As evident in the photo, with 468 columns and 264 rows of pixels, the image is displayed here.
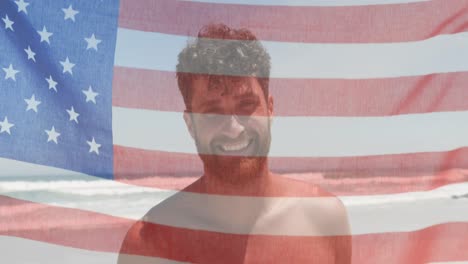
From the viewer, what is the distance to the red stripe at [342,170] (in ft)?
4.42

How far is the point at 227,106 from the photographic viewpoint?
1.38 meters

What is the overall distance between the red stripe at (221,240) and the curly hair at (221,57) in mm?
313

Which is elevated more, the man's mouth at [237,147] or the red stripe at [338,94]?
the red stripe at [338,94]

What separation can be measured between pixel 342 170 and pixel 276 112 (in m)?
0.20

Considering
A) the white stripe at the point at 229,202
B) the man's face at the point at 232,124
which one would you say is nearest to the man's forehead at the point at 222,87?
the man's face at the point at 232,124

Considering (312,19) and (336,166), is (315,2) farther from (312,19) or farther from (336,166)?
(336,166)

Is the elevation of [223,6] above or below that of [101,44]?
above

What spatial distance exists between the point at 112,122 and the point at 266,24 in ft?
1.40

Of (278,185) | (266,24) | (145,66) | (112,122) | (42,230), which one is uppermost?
(266,24)

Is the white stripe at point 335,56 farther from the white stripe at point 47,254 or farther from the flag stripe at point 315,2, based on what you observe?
the white stripe at point 47,254

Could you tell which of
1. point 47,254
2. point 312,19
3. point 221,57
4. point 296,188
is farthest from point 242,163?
point 47,254

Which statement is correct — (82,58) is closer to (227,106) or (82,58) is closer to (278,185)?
(227,106)

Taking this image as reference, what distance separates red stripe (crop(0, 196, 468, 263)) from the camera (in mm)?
1355

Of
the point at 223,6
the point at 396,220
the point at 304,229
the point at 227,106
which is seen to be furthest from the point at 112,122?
the point at 396,220
